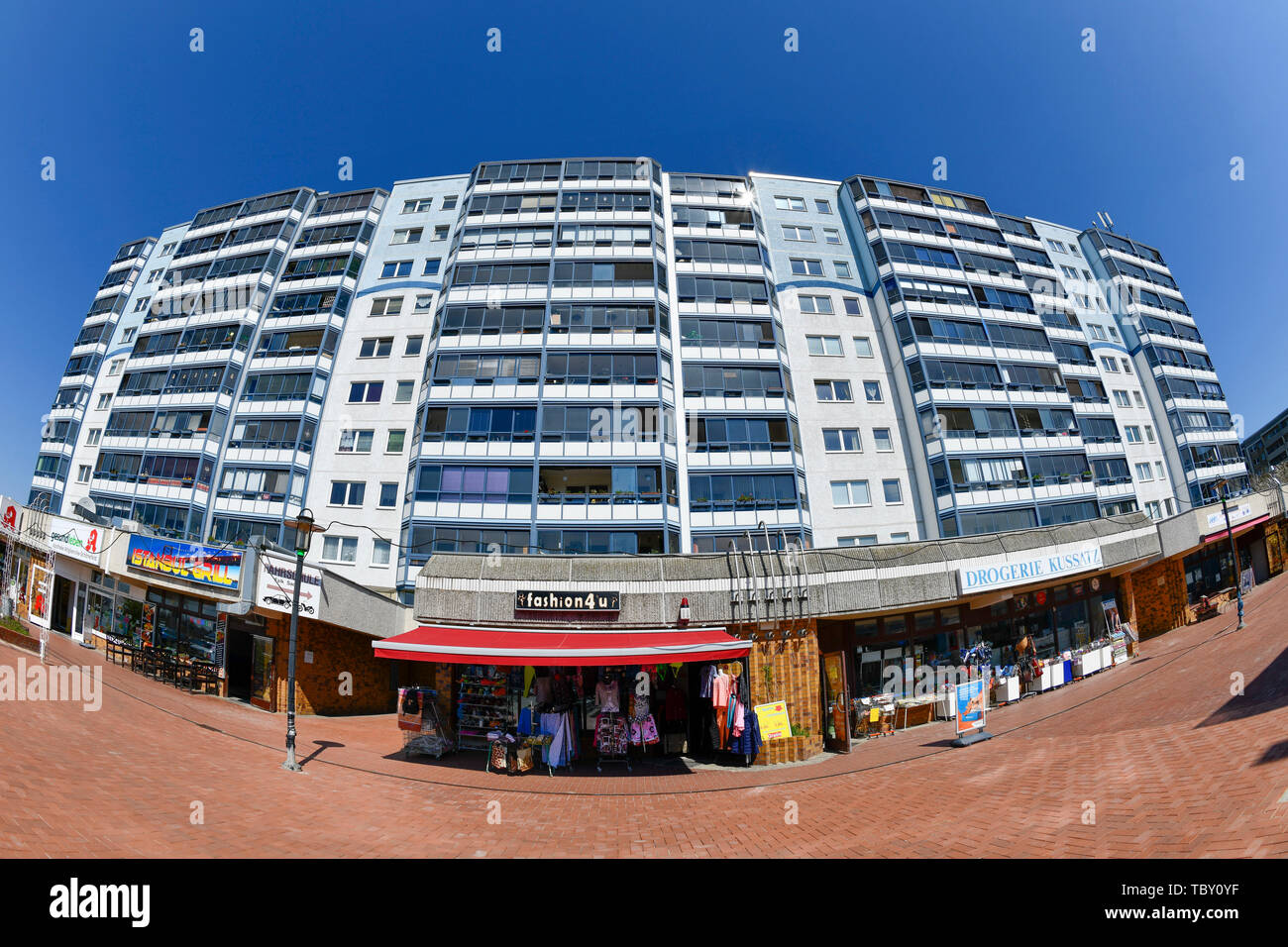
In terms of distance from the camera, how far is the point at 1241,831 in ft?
18.3

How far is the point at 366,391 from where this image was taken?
2938 cm

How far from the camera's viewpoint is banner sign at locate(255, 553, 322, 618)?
17.8m

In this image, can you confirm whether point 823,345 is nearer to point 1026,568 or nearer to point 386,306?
point 1026,568

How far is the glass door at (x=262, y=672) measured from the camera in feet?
60.3

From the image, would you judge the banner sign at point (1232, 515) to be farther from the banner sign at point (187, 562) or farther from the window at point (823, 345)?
the banner sign at point (187, 562)

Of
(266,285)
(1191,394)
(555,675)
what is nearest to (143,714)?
(555,675)

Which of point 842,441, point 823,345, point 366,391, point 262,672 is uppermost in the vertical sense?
point 823,345

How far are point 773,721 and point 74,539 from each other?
1252 inches

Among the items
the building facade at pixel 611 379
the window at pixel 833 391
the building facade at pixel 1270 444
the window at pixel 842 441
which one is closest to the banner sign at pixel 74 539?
the building facade at pixel 611 379

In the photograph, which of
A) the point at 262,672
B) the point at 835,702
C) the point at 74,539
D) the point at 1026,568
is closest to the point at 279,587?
the point at 262,672

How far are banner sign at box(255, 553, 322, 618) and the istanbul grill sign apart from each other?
350 inches

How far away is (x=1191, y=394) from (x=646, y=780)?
54.4 meters

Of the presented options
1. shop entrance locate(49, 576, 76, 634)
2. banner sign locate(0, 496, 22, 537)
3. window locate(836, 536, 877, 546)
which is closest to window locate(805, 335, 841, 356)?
window locate(836, 536, 877, 546)
